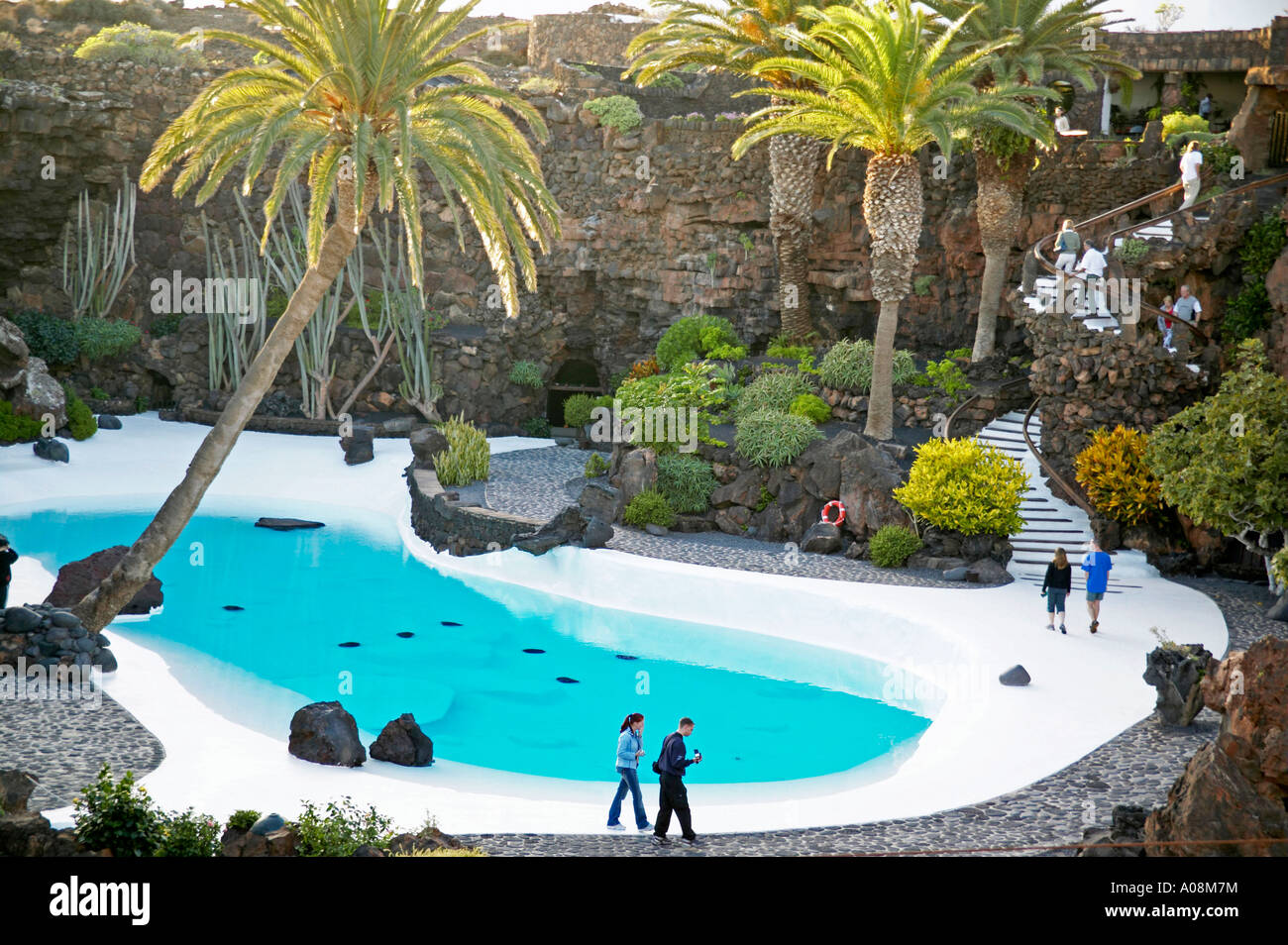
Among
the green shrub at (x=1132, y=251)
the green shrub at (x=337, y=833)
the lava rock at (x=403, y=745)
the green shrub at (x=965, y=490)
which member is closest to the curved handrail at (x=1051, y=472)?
the green shrub at (x=965, y=490)

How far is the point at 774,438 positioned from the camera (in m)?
22.0

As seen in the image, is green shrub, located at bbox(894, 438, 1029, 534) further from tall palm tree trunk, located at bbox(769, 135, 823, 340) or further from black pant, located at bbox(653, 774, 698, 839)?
black pant, located at bbox(653, 774, 698, 839)

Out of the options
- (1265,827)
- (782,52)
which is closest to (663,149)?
(782,52)

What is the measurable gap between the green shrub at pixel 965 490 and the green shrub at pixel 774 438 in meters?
2.33

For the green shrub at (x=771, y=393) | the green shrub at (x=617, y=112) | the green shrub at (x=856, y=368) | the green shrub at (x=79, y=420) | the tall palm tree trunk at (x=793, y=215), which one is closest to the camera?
the green shrub at (x=771, y=393)

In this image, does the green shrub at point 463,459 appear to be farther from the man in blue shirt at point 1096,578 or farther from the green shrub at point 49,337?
the man in blue shirt at point 1096,578

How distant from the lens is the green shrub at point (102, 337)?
1156 inches

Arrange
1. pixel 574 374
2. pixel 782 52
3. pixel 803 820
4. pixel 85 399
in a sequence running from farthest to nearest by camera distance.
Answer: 1. pixel 574 374
2. pixel 85 399
3. pixel 782 52
4. pixel 803 820

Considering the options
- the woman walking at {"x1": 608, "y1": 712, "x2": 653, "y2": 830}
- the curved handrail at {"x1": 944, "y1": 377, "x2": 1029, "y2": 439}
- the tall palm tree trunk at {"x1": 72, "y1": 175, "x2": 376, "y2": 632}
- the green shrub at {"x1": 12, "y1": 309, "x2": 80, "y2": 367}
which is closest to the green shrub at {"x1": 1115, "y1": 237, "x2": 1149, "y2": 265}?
the curved handrail at {"x1": 944, "y1": 377, "x2": 1029, "y2": 439}

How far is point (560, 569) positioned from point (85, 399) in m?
15.2

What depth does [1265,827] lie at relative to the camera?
8742 millimetres

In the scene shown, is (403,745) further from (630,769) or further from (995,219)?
(995,219)

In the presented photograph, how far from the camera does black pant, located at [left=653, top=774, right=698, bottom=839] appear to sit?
34.9 ft
